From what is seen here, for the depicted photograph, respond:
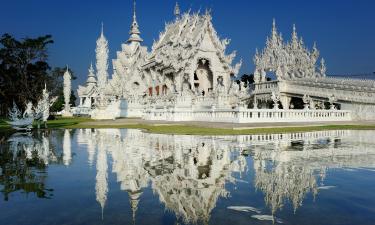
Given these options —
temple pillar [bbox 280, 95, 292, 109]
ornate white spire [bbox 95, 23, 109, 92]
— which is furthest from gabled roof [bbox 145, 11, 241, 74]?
temple pillar [bbox 280, 95, 292, 109]

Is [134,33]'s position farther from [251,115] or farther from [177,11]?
[251,115]

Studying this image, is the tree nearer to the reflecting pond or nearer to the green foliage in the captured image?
the green foliage

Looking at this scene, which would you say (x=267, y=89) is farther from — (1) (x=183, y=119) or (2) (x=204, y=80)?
(1) (x=183, y=119)

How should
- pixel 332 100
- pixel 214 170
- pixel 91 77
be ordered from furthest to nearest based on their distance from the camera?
pixel 91 77
pixel 332 100
pixel 214 170

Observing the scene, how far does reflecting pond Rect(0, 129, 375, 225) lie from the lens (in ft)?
14.9

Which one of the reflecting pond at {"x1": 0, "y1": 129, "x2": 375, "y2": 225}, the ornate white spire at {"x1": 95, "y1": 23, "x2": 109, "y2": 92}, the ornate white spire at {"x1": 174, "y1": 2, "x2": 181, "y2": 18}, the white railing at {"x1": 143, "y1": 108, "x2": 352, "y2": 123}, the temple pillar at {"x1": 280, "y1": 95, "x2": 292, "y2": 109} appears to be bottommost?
the reflecting pond at {"x1": 0, "y1": 129, "x2": 375, "y2": 225}

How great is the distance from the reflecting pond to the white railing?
41.8 feet

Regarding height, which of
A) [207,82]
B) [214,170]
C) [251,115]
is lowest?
[214,170]

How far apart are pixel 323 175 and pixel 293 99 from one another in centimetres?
3750

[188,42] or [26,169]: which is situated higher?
[188,42]

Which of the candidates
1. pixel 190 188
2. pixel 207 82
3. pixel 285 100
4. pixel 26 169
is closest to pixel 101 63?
pixel 207 82

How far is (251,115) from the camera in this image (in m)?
23.1

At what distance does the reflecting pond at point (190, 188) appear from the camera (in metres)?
4.54

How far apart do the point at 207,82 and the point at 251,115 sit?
75.9 ft
